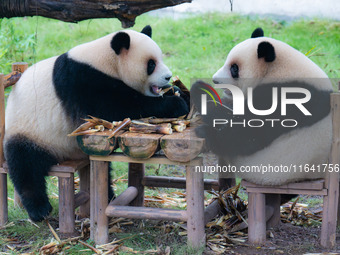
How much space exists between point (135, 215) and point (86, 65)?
1216 mm

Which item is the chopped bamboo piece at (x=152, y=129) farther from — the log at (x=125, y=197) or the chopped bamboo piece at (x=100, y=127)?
the log at (x=125, y=197)

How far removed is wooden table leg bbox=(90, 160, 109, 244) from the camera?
147 inches

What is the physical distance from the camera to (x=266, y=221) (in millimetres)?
3986

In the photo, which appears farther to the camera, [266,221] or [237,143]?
[266,221]

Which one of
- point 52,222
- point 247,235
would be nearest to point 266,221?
point 247,235

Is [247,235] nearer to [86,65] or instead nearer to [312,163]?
[312,163]

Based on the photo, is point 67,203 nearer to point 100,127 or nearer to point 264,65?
point 100,127

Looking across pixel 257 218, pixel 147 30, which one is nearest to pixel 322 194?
pixel 257 218

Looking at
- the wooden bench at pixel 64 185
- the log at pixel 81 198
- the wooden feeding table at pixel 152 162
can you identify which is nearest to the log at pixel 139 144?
the wooden feeding table at pixel 152 162

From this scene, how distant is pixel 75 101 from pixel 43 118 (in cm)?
32

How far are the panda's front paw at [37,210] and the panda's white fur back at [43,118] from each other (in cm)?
40

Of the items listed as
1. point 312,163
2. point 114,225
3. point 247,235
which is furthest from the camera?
point 114,225

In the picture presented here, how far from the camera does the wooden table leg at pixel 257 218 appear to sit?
145 inches

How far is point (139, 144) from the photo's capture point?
3.49 meters
